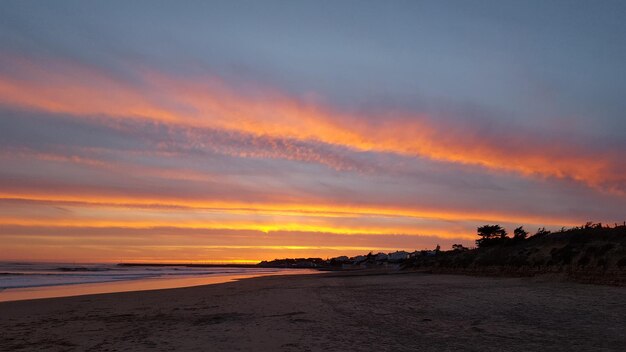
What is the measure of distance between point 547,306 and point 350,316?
768 cm

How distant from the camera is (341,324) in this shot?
14586 mm

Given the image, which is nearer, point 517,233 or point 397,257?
point 517,233

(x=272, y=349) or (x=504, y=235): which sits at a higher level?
(x=504, y=235)

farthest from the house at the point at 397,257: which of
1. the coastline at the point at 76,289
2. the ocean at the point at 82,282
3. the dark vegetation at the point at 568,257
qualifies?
the coastline at the point at 76,289

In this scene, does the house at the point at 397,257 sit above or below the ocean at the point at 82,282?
above

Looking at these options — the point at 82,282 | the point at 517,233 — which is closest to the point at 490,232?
the point at 517,233

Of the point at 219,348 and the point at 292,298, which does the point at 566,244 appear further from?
the point at 219,348

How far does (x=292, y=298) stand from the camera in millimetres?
23922

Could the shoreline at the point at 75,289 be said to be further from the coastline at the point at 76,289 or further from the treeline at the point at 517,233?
the treeline at the point at 517,233

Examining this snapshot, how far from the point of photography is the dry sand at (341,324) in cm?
1134

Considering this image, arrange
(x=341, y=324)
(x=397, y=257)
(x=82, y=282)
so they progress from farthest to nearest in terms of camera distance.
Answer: (x=397, y=257)
(x=82, y=282)
(x=341, y=324)

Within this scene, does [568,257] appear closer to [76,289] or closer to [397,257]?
[76,289]

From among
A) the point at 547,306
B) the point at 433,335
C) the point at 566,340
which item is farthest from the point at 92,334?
the point at 547,306

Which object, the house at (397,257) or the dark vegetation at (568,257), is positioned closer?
the dark vegetation at (568,257)
